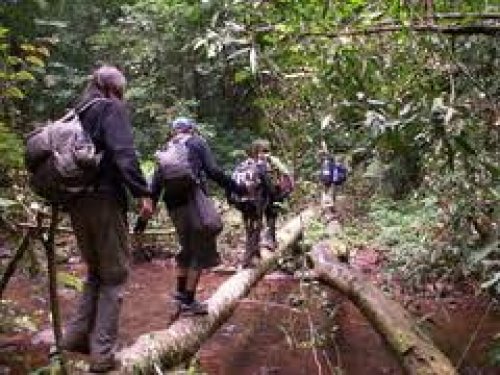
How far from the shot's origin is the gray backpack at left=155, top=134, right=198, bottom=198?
6473 millimetres

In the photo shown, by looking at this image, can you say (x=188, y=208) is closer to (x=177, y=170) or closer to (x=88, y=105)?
(x=177, y=170)

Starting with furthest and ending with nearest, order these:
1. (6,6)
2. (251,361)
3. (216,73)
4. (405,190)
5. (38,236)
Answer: (216,73), (405,190), (6,6), (251,361), (38,236)

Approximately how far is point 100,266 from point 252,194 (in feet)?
13.5

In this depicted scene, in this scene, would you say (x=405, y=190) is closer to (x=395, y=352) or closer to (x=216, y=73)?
(x=216, y=73)

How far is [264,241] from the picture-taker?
1060 cm

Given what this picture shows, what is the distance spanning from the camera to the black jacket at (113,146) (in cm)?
500

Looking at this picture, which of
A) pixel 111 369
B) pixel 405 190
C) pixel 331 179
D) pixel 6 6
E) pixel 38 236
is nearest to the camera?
pixel 38 236

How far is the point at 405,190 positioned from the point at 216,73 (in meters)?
6.20

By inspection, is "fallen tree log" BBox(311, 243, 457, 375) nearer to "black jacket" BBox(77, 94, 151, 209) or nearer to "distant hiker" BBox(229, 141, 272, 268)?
"distant hiker" BBox(229, 141, 272, 268)

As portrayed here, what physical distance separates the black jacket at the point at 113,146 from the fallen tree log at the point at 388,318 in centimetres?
284

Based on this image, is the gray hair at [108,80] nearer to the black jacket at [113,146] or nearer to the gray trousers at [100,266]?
the black jacket at [113,146]

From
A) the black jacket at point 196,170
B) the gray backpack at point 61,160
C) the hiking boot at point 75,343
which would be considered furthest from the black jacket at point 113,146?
the black jacket at point 196,170

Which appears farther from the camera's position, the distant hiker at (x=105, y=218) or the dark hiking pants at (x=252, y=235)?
the dark hiking pants at (x=252, y=235)

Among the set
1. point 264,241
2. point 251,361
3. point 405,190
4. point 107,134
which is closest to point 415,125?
point 107,134
